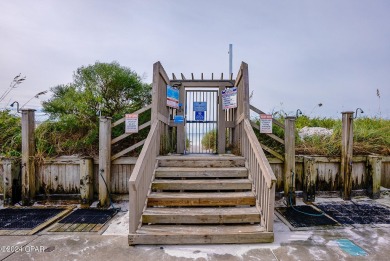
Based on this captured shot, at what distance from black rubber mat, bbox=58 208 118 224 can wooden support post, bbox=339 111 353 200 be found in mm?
5669

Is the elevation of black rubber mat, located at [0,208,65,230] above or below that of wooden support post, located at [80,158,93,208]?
below

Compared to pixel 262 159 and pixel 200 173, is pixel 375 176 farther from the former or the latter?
pixel 200 173

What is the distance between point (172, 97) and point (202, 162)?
2.31 m

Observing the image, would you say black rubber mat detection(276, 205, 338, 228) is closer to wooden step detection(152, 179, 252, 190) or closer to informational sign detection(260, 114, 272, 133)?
wooden step detection(152, 179, 252, 190)

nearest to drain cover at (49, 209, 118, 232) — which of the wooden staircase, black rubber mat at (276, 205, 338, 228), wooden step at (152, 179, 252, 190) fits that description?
the wooden staircase

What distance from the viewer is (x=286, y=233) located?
405 centimetres

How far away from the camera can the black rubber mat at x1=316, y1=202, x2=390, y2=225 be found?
456cm

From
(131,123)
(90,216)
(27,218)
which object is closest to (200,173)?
(131,123)

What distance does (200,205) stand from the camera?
4391 millimetres

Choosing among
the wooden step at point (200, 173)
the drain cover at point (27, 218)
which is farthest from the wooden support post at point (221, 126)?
the drain cover at point (27, 218)

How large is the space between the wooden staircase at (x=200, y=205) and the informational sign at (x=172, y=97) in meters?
1.87

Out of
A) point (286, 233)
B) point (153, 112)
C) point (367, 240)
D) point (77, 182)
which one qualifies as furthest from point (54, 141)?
point (367, 240)

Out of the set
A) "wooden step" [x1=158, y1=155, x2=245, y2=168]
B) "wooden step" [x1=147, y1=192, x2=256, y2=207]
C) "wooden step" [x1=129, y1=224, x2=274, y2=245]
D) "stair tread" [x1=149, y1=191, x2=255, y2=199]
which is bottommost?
"wooden step" [x1=129, y1=224, x2=274, y2=245]

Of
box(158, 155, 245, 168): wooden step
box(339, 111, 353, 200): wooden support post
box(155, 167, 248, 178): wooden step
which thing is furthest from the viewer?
box(339, 111, 353, 200): wooden support post
